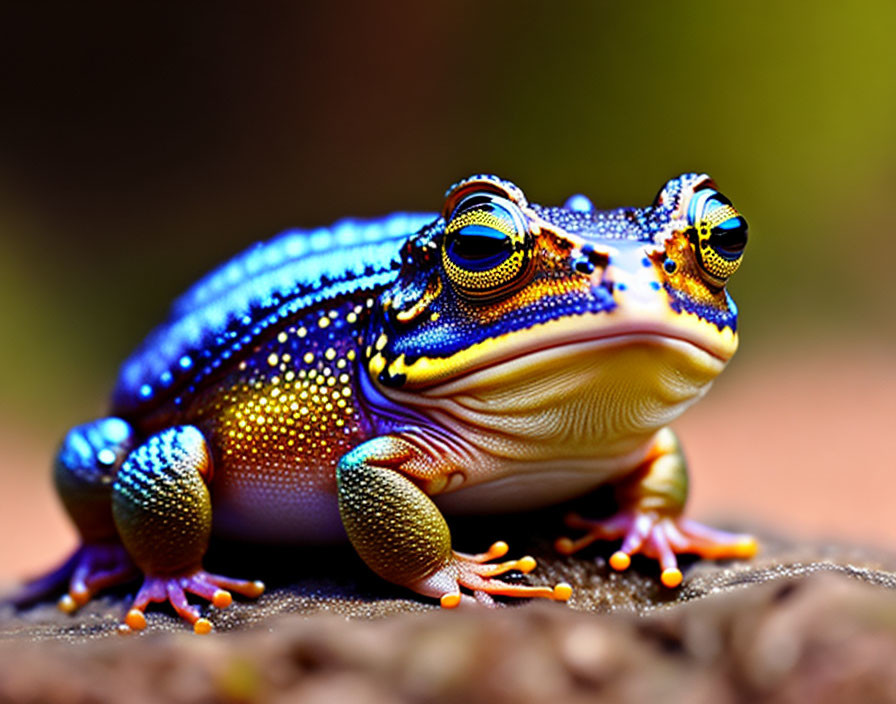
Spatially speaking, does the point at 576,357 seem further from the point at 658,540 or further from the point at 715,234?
the point at 658,540

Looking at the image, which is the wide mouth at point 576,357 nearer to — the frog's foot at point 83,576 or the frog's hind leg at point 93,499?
the frog's hind leg at point 93,499

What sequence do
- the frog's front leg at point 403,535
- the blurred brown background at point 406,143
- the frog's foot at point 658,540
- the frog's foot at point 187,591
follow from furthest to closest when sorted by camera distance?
the blurred brown background at point 406,143 → the frog's foot at point 658,540 → the frog's foot at point 187,591 → the frog's front leg at point 403,535

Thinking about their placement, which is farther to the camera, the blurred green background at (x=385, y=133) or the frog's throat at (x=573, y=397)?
the blurred green background at (x=385, y=133)

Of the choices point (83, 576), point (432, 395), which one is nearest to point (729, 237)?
point (432, 395)

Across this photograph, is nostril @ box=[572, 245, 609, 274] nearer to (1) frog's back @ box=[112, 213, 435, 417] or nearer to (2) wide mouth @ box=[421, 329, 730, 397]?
(2) wide mouth @ box=[421, 329, 730, 397]

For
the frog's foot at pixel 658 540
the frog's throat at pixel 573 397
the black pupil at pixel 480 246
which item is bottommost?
the frog's foot at pixel 658 540

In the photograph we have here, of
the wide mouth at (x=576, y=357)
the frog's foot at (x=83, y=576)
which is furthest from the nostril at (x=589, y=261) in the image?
the frog's foot at (x=83, y=576)

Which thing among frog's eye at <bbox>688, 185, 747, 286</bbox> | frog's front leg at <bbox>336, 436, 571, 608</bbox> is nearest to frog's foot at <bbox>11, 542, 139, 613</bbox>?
frog's front leg at <bbox>336, 436, 571, 608</bbox>
